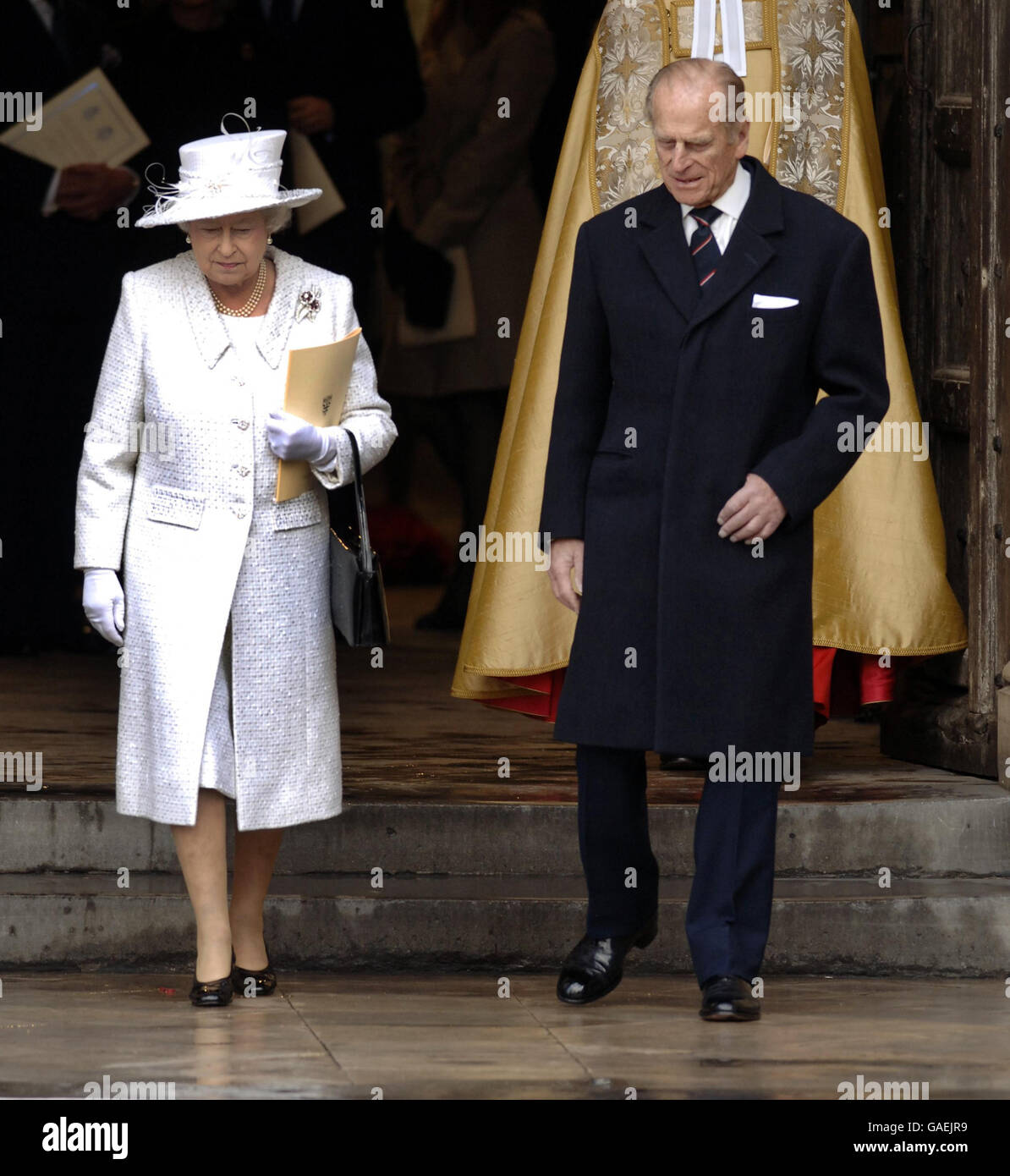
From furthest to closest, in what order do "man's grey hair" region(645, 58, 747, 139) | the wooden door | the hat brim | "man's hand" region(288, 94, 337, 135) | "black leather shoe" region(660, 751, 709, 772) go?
"man's hand" region(288, 94, 337, 135)
"black leather shoe" region(660, 751, 709, 772)
the wooden door
the hat brim
"man's grey hair" region(645, 58, 747, 139)

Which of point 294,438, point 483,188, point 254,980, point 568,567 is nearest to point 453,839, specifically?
point 254,980

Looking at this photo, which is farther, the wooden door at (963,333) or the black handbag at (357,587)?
the wooden door at (963,333)

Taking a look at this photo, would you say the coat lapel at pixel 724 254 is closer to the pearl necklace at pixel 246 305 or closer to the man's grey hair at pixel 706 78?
the man's grey hair at pixel 706 78

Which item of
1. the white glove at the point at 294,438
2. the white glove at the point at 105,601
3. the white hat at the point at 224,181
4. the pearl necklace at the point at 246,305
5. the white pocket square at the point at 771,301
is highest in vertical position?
the white hat at the point at 224,181

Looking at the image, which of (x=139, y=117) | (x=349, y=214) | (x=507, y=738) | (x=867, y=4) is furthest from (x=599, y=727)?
(x=349, y=214)

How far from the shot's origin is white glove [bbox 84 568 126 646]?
5.18 m

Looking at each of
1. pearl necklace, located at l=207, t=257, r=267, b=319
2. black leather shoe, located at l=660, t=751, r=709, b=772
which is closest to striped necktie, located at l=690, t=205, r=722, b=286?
pearl necklace, located at l=207, t=257, r=267, b=319

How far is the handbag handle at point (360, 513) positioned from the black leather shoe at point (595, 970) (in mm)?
887

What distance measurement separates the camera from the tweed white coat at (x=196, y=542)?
205 inches

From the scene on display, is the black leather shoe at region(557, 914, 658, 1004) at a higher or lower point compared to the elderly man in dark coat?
lower

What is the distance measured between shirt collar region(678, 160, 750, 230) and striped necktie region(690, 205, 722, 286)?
12 mm

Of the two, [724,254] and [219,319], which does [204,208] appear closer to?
[219,319]

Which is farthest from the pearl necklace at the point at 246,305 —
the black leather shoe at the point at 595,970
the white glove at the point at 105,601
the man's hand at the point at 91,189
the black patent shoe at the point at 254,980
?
the man's hand at the point at 91,189

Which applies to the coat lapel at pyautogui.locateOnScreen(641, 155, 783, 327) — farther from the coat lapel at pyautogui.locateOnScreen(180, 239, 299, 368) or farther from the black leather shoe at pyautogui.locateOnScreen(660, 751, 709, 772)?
the black leather shoe at pyautogui.locateOnScreen(660, 751, 709, 772)
